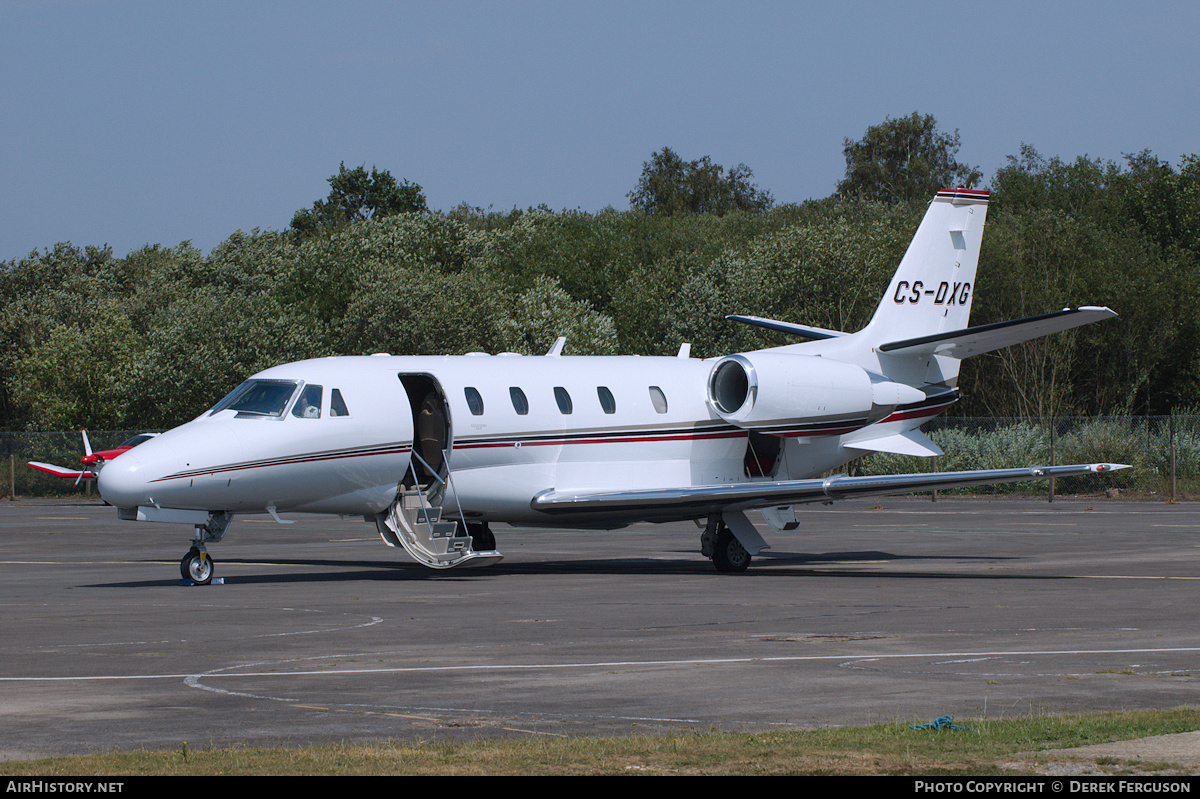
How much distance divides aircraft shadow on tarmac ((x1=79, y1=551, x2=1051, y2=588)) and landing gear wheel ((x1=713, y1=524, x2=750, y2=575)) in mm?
200

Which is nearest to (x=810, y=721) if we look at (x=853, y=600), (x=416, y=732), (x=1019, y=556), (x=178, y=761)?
(x=416, y=732)

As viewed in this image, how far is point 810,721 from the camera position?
29.5 feet

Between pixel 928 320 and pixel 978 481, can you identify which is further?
pixel 928 320

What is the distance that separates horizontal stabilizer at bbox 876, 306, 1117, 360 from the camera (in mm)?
20953

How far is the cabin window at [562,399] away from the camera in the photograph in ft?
74.8

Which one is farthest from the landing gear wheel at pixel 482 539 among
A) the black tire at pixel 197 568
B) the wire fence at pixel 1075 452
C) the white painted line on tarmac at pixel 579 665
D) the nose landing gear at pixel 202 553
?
the wire fence at pixel 1075 452

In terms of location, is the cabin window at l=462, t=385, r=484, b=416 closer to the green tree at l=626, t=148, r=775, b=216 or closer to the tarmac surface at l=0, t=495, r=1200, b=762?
the tarmac surface at l=0, t=495, r=1200, b=762

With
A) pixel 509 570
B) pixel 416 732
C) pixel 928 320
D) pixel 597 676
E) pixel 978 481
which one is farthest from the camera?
pixel 928 320

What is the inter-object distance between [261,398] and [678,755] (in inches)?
550

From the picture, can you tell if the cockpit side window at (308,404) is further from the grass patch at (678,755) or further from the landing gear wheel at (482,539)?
the grass patch at (678,755)

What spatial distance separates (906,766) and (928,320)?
20714 mm

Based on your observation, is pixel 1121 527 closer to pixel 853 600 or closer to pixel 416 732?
pixel 853 600

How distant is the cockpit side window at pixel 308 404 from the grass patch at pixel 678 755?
1248 cm

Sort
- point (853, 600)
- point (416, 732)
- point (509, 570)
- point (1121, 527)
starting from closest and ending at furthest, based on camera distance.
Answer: point (416, 732) → point (853, 600) → point (509, 570) → point (1121, 527)
